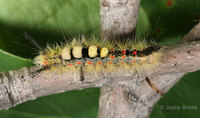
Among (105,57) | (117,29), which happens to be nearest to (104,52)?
(105,57)

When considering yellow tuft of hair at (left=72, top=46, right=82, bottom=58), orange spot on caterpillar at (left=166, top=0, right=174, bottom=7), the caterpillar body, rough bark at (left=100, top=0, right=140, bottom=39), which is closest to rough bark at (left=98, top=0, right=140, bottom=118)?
rough bark at (left=100, top=0, right=140, bottom=39)

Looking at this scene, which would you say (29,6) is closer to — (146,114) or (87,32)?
(87,32)

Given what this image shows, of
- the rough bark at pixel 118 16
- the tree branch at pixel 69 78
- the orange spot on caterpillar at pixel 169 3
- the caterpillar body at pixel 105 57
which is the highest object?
the orange spot on caterpillar at pixel 169 3

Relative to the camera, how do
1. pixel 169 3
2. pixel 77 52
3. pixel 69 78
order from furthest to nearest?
pixel 169 3 → pixel 77 52 → pixel 69 78

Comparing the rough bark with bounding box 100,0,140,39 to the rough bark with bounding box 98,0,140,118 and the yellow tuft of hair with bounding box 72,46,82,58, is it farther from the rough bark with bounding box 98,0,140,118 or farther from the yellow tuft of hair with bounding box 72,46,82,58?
the yellow tuft of hair with bounding box 72,46,82,58

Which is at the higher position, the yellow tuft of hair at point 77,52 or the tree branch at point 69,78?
the yellow tuft of hair at point 77,52

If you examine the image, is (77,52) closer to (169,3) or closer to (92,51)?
(92,51)

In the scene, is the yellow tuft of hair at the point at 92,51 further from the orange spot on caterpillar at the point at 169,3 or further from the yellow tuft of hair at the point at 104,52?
the orange spot on caterpillar at the point at 169,3

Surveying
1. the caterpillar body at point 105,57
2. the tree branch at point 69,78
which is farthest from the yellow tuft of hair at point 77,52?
the tree branch at point 69,78
